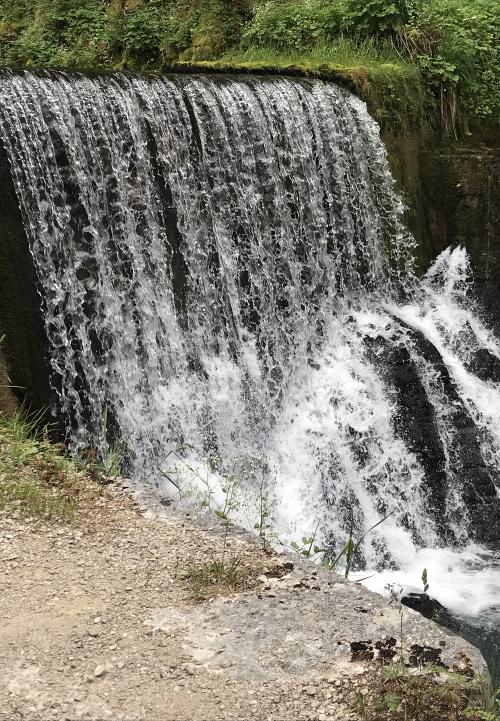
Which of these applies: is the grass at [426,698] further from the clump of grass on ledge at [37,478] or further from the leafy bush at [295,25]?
the leafy bush at [295,25]

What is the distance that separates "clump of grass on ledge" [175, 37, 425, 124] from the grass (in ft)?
21.5

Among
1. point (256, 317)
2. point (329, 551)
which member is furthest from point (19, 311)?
point (329, 551)

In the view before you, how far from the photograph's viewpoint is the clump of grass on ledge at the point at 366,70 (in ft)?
27.7

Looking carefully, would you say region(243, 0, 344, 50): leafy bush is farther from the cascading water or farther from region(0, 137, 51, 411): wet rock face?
region(0, 137, 51, 411): wet rock face

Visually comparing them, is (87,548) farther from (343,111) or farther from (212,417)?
(343,111)

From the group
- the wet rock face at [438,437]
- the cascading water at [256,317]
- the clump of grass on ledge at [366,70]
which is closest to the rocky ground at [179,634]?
the cascading water at [256,317]

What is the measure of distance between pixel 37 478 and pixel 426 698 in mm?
2598

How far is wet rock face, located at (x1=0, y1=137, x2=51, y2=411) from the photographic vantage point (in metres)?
5.78

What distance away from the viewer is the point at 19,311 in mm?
5836

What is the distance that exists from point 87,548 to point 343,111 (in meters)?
5.53

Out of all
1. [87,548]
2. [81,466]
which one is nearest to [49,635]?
[87,548]

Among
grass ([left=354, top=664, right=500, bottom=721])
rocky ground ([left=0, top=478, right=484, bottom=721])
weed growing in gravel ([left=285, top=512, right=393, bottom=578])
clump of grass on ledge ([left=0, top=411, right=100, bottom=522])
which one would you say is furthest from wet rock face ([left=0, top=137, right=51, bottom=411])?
grass ([left=354, top=664, right=500, bottom=721])

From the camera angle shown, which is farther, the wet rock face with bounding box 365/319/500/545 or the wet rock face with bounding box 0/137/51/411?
the wet rock face with bounding box 365/319/500/545

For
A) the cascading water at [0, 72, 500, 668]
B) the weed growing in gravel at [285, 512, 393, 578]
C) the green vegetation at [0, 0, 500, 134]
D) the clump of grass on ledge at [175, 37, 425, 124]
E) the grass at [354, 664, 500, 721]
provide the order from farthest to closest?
the green vegetation at [0, 0, 500, 134], the clump of grass on ledge at [175, 37, 425, 124], the cascading water at [0, 72, 500, 668], the weed growing in gravel at [285, 512, 393, 578], the grass at [354, 664, 500, 721]
